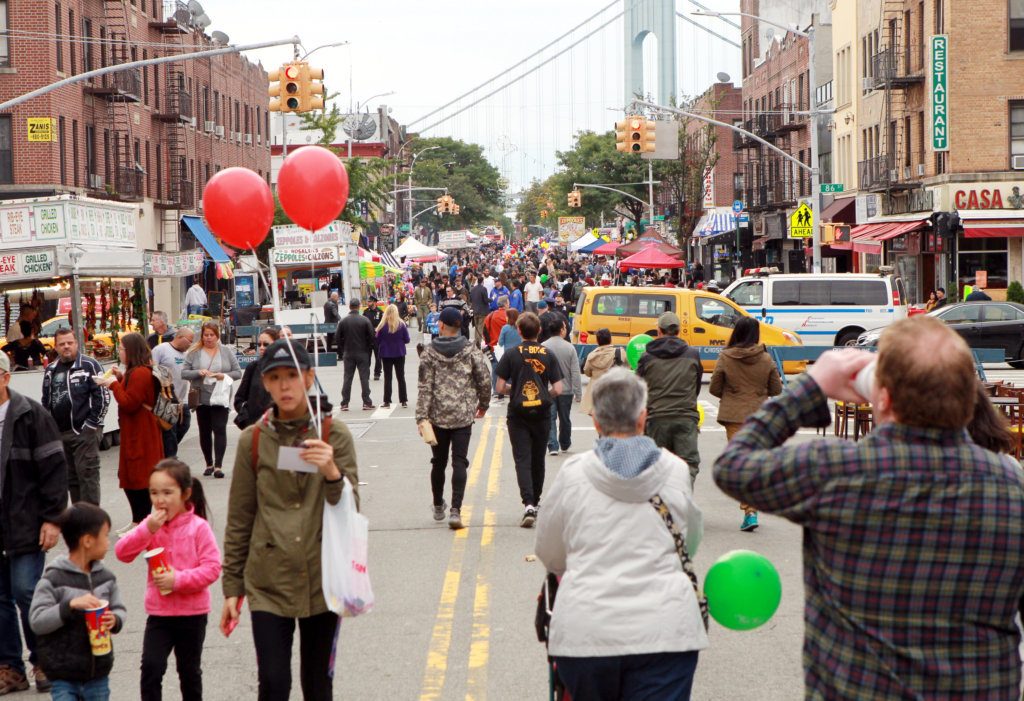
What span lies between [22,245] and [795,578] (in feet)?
34.5

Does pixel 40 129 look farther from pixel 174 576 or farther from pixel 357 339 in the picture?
pixel 174 576

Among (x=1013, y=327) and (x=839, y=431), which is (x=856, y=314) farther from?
(x=839, y=431)

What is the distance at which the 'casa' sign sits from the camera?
34944mm

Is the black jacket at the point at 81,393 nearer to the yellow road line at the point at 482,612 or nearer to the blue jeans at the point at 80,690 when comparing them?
the yellow road line at the point at 482,612

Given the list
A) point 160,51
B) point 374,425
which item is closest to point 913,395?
point 374,425

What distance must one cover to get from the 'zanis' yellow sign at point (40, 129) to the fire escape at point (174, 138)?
42.0 ft

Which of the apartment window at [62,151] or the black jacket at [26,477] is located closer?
the black jacket at [26,477]

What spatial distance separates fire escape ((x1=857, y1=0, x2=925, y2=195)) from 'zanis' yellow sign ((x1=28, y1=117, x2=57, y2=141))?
2478 centimetres

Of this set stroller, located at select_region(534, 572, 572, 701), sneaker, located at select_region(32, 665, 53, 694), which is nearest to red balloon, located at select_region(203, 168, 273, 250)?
sneaker, located at select_region(32, 665, 53, 694)

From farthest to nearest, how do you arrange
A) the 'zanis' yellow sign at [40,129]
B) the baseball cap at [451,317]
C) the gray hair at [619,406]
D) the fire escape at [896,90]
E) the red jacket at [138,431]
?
1. the fire escape at [896,90]
2. the 'zanis' yellow sign at [40,129]
3. the baseball cap at [451,317]
4. the red jacket at [138,431]
5. the gray hair at [619,406]

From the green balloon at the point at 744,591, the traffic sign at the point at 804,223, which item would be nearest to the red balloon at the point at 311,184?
the green balloon at the point at 744,591

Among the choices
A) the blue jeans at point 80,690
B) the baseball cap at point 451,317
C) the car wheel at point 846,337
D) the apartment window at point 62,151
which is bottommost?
the blue jeans at point 80,690

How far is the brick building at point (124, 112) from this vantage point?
3588 cm

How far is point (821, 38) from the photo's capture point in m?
56.6
